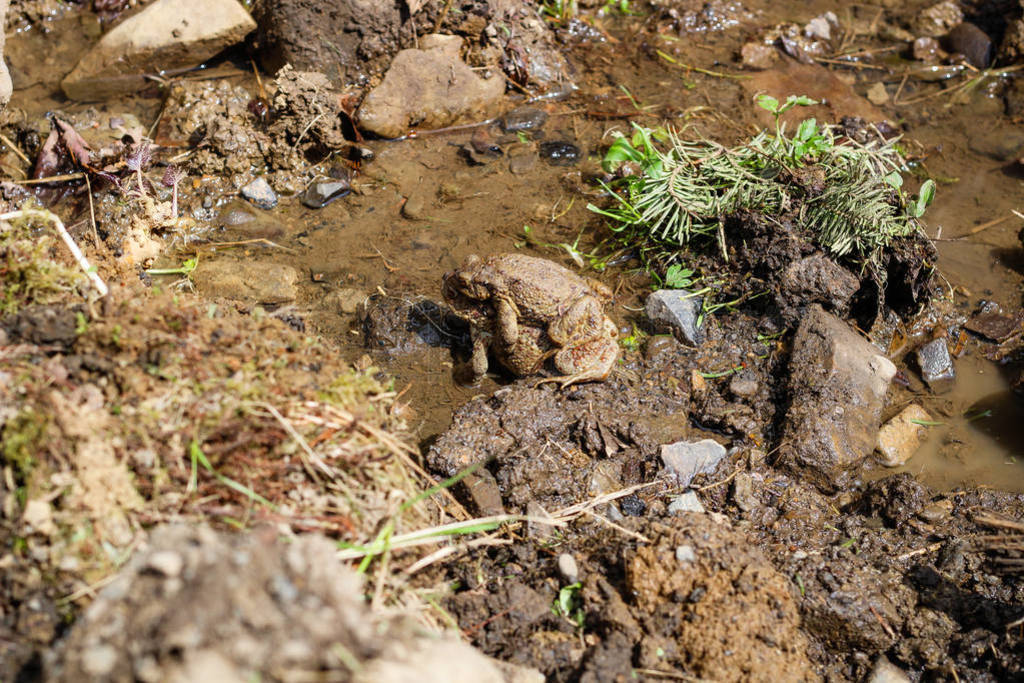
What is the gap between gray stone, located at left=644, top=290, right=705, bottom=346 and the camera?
559cm

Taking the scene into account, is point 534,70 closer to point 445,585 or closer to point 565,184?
point 565,184

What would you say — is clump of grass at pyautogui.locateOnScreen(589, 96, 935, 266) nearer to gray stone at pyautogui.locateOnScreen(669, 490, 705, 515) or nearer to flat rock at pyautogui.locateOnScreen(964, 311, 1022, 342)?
flat rock at pyautogui.locateOnScreen(964, 311, 1022, 342)

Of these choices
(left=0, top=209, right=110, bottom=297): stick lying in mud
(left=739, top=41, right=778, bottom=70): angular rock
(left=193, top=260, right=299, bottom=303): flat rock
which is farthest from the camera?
(left=739, top=41, right=778, bottom=70): angular rock

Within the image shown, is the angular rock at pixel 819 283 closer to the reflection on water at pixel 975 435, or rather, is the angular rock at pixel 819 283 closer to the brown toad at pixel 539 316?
the reflection on water at pixel 975 435

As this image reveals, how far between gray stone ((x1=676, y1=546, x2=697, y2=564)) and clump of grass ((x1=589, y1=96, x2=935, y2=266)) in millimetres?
2981

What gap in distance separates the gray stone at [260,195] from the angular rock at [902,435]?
557 centimetres

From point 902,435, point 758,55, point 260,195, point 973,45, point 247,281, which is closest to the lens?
point 902,435

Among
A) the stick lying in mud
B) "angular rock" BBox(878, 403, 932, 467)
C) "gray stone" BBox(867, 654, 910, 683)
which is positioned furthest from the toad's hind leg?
the stick lying in mud

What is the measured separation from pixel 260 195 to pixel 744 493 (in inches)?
199

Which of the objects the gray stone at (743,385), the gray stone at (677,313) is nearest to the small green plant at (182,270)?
the gray stone at (677,313)

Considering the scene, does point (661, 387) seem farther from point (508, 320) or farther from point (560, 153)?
point (560, 153)

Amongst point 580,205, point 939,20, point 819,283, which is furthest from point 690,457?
point 939,20

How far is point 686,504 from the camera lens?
4.35m

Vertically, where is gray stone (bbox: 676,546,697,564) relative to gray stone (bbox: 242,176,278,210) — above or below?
below
